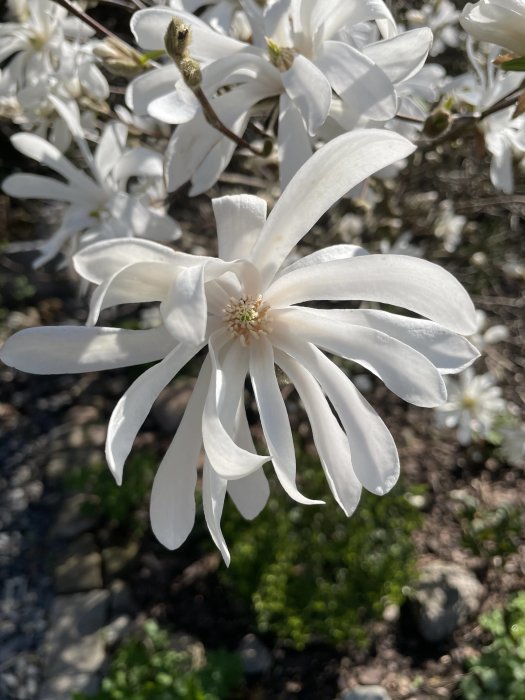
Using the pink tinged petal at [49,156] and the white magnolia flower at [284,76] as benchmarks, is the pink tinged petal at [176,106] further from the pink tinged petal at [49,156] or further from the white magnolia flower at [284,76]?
the pink tinged petal at [49,156]

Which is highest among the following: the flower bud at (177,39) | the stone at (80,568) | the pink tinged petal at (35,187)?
the flower bud at (177,39)

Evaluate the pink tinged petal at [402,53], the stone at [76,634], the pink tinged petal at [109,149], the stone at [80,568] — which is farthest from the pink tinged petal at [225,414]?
the stone at [80,568]

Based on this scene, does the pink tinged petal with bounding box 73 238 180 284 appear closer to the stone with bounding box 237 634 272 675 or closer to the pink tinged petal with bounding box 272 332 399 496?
the pink tinged petal with bounding box 272 332 399 496

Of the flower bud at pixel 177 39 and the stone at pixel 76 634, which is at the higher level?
the flower bud at pixel 177 39

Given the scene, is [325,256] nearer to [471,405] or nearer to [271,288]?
[271,288]

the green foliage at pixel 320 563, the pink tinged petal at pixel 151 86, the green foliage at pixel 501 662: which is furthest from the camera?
the green foliage at pixel 320 563

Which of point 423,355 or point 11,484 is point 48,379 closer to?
point 11,484
